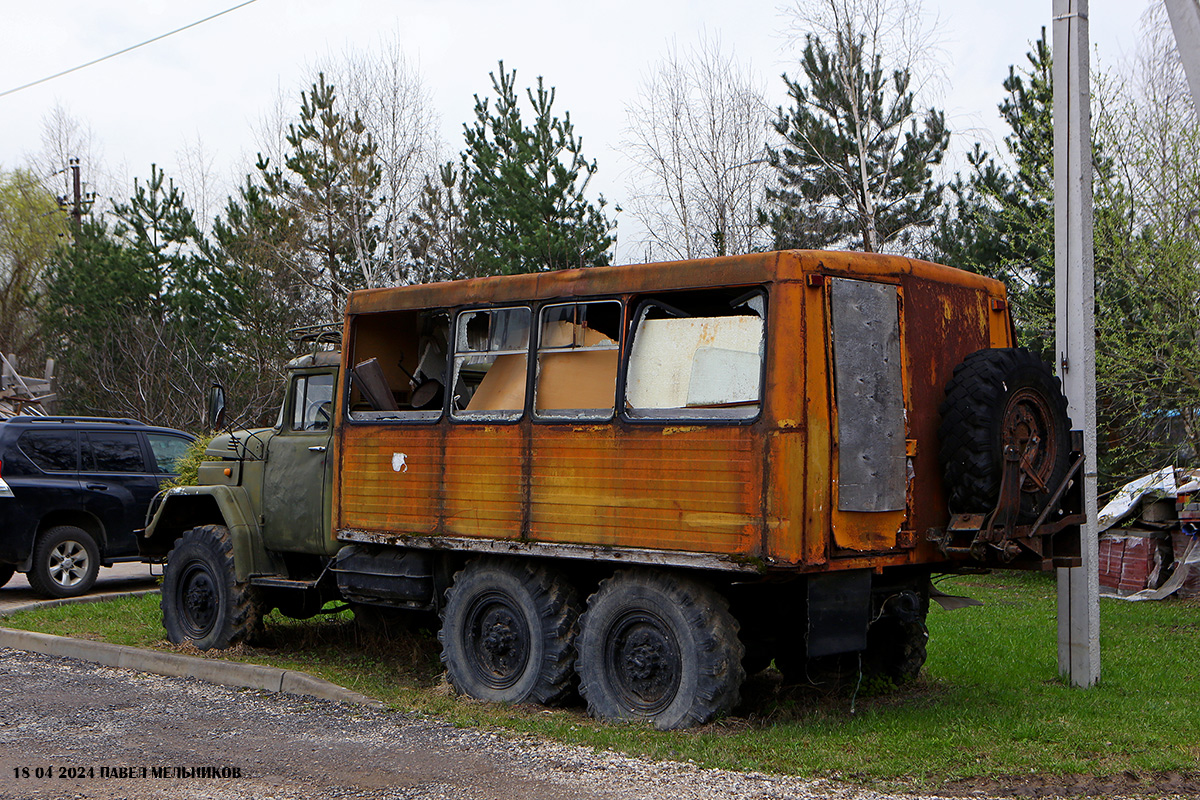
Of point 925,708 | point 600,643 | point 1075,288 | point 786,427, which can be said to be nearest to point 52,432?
point 600,643

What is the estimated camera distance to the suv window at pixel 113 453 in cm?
1371

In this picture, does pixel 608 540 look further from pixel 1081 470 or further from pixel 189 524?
pixel 189 524

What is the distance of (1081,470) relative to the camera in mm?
7414

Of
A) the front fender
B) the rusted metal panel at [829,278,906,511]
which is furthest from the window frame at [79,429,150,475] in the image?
the rusted metal panel at [829,278,906,511]

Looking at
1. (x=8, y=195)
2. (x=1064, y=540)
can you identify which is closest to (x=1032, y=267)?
(x=1064, y=540)

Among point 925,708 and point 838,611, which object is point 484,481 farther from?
point 925,708

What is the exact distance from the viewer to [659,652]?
6973mm

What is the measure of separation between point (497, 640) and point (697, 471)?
2103 millimetres

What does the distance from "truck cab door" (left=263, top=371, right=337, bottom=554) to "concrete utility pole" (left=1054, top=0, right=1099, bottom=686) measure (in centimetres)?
554

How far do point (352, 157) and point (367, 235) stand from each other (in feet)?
6.21

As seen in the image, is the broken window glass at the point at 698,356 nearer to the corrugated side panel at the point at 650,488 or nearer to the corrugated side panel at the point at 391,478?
the corrugated side panel at the point at 650,488

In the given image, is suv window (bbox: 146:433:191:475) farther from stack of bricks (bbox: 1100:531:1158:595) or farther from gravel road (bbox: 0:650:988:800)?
stack of bricks (bbox: 1100:531:1158:595)

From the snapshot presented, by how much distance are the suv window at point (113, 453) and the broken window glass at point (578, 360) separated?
27.0 ft

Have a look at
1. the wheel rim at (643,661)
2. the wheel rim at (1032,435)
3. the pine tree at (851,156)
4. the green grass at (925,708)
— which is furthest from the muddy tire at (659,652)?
the pine tree at (851,156)
